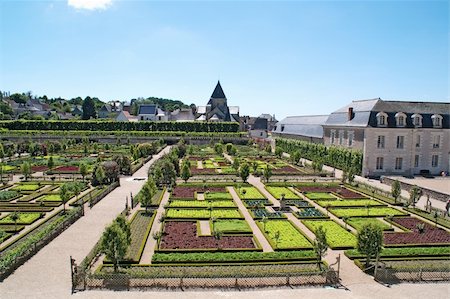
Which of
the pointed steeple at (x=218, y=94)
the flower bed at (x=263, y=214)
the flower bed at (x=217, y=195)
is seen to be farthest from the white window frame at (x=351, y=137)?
the pointed steeple at (x=218, y=94)

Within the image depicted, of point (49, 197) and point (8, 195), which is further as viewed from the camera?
point (49, 197)

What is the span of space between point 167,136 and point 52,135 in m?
24.0

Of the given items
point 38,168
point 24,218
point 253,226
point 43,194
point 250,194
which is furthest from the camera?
point 38,168

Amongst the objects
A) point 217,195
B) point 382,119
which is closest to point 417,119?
point 382,119

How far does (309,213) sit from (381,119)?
935 inches

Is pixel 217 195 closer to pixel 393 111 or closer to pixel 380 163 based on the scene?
pixel 380 163

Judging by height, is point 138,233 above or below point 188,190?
below

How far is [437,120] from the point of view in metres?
45.9

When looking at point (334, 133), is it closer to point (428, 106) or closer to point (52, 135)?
point (428, 106)

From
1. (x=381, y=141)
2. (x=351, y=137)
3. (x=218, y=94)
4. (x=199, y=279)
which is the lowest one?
(x=199, y=279)

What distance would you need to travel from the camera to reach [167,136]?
→ 7950cm

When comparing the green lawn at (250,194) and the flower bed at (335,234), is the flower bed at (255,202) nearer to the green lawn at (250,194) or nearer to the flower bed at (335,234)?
the green lawn at (250,194)

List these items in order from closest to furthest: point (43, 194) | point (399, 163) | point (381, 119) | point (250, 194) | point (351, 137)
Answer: point (43, 194) < point (250, 194) < point (381, 119) < point (399, 163) < point (351, 137)

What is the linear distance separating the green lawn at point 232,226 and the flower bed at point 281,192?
836 cm
